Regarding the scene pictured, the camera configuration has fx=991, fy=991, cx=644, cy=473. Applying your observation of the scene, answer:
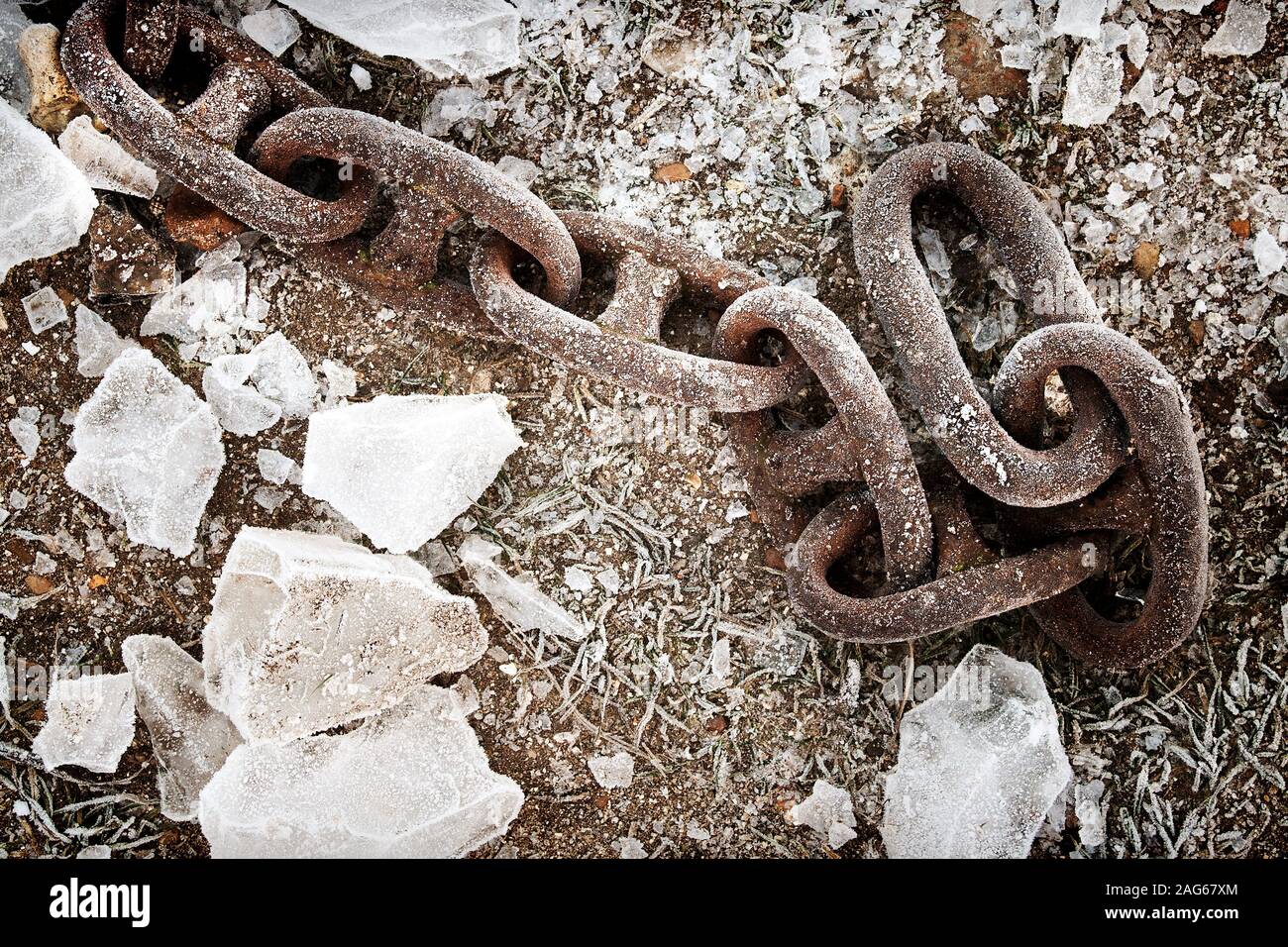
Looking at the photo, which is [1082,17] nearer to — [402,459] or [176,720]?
[402,459]

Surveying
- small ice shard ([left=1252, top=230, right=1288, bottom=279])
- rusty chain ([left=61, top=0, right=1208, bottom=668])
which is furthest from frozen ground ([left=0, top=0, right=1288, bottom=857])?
rusty chain ([left=61, top=0, right=1208, bottom=668])

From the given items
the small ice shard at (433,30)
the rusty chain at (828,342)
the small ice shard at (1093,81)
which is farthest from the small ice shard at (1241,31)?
the small ice shard at (433,30)

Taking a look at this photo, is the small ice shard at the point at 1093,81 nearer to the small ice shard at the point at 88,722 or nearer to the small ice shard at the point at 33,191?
the small ice shard at the point at 33,191

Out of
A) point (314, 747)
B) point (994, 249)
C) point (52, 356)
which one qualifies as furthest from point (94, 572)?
point (994, 249)

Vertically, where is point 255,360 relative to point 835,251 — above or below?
below

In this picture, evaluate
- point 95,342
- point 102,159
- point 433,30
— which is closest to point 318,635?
point 95,342
